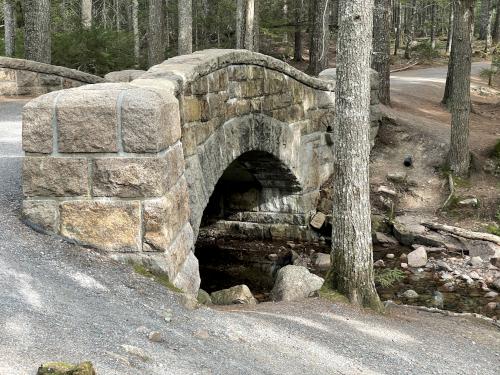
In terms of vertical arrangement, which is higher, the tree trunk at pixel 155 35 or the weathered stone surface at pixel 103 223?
the tree trunk at pixel 155 35

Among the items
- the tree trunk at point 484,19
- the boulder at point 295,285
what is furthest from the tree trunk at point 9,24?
the tree trunk at point 484,19

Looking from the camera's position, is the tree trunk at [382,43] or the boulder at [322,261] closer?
the boulder at [322,261]

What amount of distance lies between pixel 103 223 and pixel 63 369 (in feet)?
6.42

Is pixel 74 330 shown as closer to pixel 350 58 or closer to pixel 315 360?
pixel 315 360

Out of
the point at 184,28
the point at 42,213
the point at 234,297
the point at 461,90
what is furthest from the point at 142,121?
the point at 184,28

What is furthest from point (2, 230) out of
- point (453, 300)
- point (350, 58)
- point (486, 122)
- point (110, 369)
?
point (486, 122)

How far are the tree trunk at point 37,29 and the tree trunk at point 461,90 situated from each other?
8.00 metres

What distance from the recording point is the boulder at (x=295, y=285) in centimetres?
762

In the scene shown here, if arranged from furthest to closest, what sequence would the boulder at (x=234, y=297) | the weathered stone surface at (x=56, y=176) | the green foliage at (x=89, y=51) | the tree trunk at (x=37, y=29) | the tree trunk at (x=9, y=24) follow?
1. the tree trunk at (x=9, y=24)
2. the green foliage at (x=89, y=51)
3. the tree trunk at (x=37, y=29)
4. the boulder at (x=234, y=297)
5. the weathered stone surface at (x=56, y=176)

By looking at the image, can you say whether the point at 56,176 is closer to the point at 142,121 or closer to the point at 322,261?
the point at 142,121

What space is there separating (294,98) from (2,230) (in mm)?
7028

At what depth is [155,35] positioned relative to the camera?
57.5 feet

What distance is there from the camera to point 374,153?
13.6 metres

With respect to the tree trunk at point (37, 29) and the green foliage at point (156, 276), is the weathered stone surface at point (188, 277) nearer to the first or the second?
the green foliage at point (156, 276)
